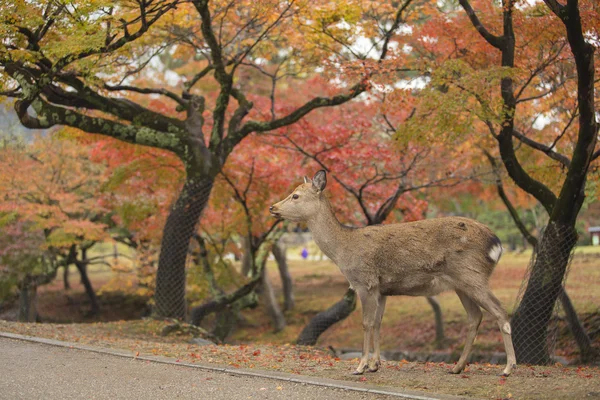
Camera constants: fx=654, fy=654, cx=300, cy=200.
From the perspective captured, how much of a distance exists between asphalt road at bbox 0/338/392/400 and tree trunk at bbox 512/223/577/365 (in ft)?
16.6

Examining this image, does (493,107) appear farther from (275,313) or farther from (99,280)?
(99,280)

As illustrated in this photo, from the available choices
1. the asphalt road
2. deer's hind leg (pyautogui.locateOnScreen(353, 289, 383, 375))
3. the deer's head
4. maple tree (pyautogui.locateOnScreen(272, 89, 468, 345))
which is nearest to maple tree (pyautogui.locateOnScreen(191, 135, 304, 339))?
maple tree (pyautogui.locateOnScreen(272, 89, 468, 345))

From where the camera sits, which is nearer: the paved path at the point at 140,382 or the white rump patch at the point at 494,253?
the paved path at the point at 140,382

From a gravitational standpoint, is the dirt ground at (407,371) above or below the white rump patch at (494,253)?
below

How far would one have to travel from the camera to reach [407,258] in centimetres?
717

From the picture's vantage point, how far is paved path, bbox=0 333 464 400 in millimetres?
6281

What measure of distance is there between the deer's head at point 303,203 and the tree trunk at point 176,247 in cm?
582

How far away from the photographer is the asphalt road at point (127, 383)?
6289 millimetres

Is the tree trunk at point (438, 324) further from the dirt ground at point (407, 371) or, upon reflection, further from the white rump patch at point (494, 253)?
the white rump patch at point (494, 253)

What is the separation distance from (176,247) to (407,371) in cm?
679

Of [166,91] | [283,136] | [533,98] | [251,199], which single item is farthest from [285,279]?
[533,98]

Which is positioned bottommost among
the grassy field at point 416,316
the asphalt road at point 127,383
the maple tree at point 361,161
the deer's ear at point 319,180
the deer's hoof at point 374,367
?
the grassy field at point 416,316

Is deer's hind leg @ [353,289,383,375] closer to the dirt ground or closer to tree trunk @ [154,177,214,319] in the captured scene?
the dirt ground

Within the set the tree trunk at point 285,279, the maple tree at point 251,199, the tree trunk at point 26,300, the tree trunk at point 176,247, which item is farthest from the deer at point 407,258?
the tree trunk at point 26,300
